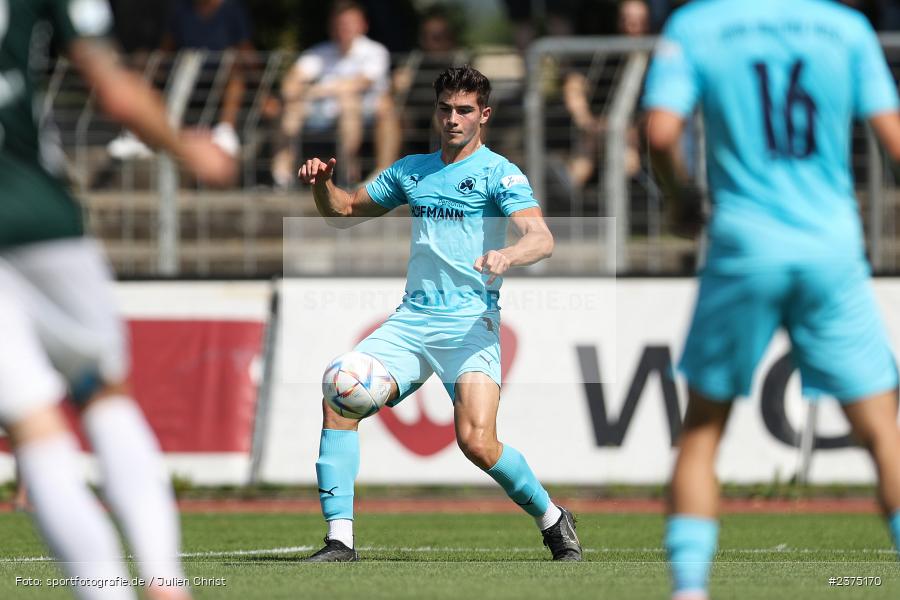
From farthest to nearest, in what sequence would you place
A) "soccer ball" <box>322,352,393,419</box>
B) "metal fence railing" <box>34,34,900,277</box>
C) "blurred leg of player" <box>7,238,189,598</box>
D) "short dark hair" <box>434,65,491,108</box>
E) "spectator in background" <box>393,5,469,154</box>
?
1. "spectator in background" <box>393,5,469,154</box>
2. "metal fence railing" <box>34,34,900,277</box>
3. "short dark hair" <box>434,65,491,108</box>
4. "soccer ball" <box>322,352,393,419</box>
5. "blurred leg of player" <box>7,238,189,598</box>

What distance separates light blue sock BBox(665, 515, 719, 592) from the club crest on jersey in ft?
10.4

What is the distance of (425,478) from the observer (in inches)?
496

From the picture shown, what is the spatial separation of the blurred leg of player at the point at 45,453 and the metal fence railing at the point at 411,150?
347 inches

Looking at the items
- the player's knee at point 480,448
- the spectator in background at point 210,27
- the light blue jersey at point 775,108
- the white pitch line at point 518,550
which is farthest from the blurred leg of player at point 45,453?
the spectator in background at point 210,27

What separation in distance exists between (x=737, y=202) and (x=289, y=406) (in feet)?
27.1

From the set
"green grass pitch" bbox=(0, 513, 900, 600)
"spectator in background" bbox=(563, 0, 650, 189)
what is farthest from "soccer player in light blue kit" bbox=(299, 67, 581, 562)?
"spectator in background" bbox=(563, 0, 650, 189)

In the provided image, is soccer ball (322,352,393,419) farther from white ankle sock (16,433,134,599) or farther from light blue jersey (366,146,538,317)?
white ankle sock (16,433,134,599)

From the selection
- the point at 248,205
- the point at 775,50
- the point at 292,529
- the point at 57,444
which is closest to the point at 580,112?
the point at 248,205

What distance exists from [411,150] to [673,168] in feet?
33.3

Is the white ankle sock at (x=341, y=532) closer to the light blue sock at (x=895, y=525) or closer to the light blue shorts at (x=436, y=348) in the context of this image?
the light blue shorts at (x=436, y=348)

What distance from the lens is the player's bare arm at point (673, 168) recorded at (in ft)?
15.9

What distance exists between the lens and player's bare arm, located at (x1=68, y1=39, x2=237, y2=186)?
14.1 feet

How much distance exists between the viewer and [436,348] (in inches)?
309

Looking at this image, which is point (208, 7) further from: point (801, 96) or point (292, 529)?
point (801, 96)
